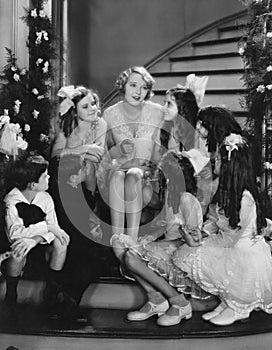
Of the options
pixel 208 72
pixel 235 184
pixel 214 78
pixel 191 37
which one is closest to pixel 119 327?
pixel 235 184

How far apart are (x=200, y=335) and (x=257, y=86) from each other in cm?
193

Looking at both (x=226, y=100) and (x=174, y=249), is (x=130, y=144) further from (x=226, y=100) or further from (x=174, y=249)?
(x=226, y=100)

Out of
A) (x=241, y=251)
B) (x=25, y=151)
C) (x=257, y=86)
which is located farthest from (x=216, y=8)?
(x=241, y=251)

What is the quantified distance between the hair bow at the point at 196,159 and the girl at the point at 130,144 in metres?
0.36

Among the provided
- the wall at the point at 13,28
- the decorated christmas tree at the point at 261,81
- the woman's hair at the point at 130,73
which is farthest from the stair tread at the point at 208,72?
the wall at the point at 13,28

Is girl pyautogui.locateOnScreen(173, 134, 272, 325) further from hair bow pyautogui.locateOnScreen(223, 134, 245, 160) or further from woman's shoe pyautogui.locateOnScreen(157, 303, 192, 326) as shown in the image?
woman's shoe pyautogui.locateOnScreen(157, 303, 192, 326)

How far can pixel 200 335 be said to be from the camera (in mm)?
4469

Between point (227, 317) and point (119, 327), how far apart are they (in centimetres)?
69

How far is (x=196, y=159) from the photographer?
483 centimetres

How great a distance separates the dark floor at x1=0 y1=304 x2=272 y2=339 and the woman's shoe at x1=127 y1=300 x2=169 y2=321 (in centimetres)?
4

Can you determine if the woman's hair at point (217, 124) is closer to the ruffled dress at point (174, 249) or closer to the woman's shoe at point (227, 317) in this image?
the ruffled dress at point (174, 249)

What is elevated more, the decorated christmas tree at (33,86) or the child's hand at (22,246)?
the decorated christmas tree at (33,86)

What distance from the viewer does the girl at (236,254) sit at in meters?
4.60

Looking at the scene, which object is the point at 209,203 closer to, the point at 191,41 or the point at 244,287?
the point at 244,287
